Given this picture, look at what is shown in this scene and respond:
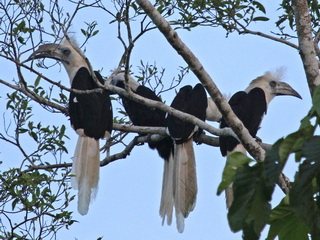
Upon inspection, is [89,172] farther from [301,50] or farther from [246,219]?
[246,219]

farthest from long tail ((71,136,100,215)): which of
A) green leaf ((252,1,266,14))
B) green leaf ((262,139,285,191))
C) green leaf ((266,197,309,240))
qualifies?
green leaf ((262,139,285,191))

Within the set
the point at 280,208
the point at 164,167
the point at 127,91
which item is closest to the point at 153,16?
the point at 127,91

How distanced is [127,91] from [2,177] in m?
1.82

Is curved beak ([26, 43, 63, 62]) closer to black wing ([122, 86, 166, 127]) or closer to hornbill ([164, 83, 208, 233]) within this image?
black wing ([122, 86, 166, 127])

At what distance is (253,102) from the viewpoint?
24.5 ft

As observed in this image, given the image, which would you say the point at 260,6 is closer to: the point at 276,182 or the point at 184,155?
the point at 184,155

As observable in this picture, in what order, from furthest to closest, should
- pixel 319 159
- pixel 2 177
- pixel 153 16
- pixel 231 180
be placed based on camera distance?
pixel 2 177, pixel 153 16, pixel 231 180, pixel 319 159

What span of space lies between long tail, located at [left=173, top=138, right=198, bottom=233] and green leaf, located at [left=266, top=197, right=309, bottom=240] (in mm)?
4407

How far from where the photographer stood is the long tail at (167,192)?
7.07 meters

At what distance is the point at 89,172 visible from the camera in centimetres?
645

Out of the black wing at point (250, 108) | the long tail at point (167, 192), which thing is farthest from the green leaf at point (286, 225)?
the long tail at point (167, 192)

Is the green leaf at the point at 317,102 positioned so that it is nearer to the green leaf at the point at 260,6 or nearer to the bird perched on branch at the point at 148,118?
the green leaf at the point at 260,6

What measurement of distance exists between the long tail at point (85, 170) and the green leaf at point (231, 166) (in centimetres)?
413

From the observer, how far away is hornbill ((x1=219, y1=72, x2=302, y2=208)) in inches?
270
